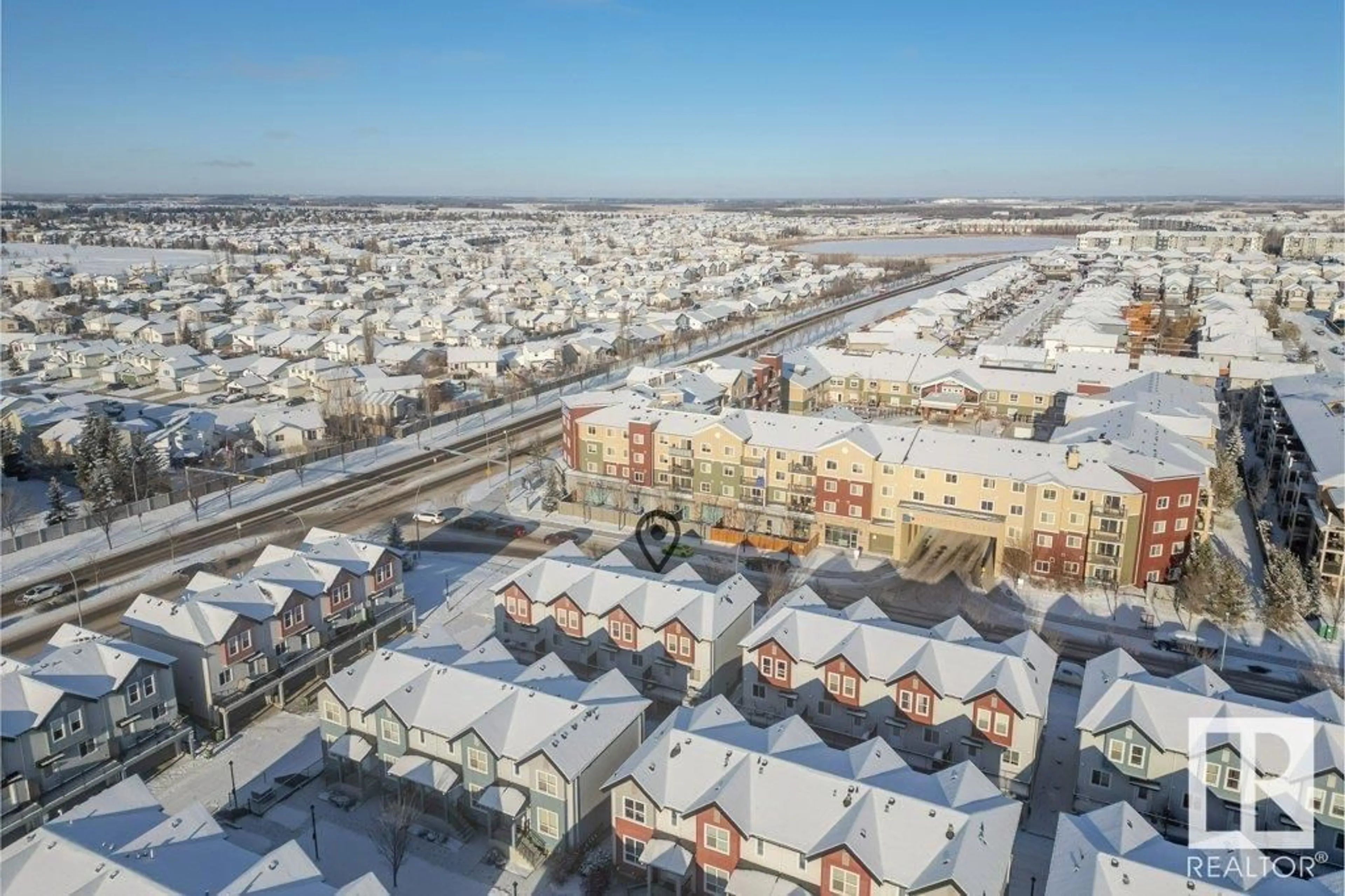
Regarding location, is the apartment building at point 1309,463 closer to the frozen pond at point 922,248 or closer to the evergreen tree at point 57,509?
the evergreen tree at point 57,509

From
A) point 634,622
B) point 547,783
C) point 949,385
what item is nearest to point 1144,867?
point 547,783

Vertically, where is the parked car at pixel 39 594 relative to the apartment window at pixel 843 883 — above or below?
below

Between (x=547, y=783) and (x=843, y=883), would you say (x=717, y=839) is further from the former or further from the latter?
(x=547, y=783)

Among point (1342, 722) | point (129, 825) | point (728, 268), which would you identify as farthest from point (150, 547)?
point (728, 268)

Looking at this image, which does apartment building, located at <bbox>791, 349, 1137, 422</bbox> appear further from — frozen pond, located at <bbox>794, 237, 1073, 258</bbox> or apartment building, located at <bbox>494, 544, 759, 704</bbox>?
frozen pond, located at <bbox>794, 237, 1073, 258</bbox>

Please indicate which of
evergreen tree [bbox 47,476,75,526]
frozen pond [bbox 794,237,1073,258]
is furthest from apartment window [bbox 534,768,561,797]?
frozen pond [bbox 794,237,1073,258]

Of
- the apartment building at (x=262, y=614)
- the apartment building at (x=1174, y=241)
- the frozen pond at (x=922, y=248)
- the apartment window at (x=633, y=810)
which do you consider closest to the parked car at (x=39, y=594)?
the apartment building at (x=262, y=614)

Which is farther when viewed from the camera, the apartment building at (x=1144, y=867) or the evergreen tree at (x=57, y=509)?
the evergreen tree at (x=57, y=509)
